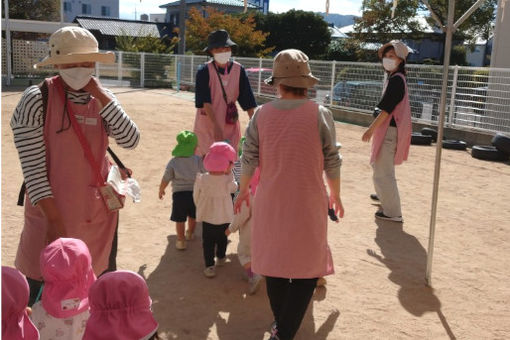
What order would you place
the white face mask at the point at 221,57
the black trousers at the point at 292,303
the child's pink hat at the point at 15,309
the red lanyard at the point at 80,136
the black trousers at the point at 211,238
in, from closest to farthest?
the child's pink hat at the point at 15,309 → the red lanyard at the point at 80,136 → the black trousers at the point at 292,303 → the black trousers at the point at 211,238 → the white face mask at the point at 221,57

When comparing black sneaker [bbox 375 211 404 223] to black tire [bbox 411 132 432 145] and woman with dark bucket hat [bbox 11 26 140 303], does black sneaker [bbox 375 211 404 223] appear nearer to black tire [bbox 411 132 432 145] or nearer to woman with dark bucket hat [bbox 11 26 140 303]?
woman with dark bucket hat [bbox 11 26 140 303]

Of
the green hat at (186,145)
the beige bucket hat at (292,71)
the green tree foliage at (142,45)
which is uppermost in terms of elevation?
the green tree foliage at (142,45)

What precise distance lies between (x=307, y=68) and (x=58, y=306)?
1696 mm

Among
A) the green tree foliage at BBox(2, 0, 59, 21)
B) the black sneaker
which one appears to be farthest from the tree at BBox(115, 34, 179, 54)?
the black sneaker

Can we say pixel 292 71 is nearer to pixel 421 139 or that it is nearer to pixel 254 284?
pixel 254 284

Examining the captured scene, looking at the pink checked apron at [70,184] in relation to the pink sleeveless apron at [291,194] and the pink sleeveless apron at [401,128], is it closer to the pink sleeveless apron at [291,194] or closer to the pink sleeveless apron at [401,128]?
the pink sleeveless apron at [291,194]

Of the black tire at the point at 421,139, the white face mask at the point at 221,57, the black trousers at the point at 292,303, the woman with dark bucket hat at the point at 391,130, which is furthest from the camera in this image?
the black tire at the point at 421,139

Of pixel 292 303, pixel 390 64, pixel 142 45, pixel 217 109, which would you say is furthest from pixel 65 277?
pixel 142 45

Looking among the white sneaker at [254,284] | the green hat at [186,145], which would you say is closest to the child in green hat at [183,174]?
the green hat at [186,145]

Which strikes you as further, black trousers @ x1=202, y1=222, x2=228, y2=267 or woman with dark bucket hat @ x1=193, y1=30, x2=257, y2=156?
→ woman with dark bucket hat @ x1=193, y1=30, x2=257, y2=156

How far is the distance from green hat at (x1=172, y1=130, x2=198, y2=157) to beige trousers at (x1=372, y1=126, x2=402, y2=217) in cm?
216

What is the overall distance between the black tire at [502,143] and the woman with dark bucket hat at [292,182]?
7.95m

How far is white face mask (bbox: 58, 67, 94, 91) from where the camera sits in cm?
256

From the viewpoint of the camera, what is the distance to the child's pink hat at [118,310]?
1.84m
